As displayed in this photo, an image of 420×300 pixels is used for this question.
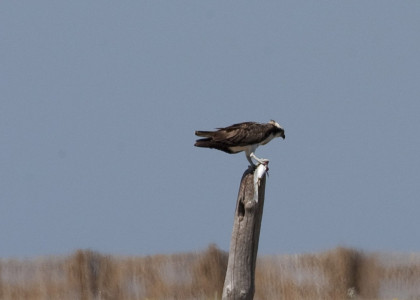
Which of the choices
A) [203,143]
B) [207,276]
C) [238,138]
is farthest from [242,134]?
[207,276]

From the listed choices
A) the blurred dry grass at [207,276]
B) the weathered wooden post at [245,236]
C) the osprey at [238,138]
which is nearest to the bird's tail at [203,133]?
the osprey at [238,138]

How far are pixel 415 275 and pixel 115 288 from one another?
5.50m

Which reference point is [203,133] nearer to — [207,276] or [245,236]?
[245,236]

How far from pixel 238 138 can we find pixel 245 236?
1.14 metres

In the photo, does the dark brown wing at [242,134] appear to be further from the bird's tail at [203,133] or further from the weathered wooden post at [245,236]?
the weathered wooden post at [245,236]

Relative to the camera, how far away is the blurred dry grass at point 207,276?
52.9ft

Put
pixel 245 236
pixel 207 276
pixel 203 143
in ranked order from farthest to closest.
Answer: pixel 207 276, pixel 245 236, pixel 203 143

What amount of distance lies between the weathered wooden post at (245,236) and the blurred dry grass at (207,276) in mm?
6011

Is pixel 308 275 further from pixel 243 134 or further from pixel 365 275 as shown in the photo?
pixel 243 134

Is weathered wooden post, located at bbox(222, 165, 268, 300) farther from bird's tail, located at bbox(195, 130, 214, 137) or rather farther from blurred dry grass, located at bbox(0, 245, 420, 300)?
blurred dry grass, located at bbox(0, 245, 420, 300)

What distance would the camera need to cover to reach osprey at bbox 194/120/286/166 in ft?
32.5

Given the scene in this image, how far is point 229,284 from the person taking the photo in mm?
10195

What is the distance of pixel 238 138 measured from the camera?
9.88m

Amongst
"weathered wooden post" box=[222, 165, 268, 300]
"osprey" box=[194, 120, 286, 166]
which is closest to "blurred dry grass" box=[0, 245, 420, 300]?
"weathered wooden post" box=[222, 165, 268, 300]
